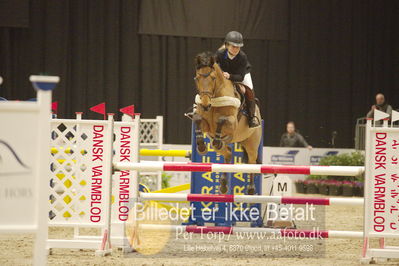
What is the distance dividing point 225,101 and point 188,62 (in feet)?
32.8

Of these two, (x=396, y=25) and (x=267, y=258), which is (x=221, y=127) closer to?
(x=267, y=258)

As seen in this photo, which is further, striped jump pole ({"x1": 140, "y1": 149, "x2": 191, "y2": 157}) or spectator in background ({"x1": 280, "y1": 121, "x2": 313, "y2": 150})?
spectator in background ({"x1": 280, "y1": 121, "x2": 313, "y2": 150})

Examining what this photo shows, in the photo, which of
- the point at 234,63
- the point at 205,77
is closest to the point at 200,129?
the point at 205,77

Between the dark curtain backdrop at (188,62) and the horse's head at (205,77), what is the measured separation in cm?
980

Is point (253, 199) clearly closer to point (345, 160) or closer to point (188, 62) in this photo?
point (345, 160)

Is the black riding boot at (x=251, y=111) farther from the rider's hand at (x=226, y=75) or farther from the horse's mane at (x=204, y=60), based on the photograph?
the horse's mane at (x=204, y=60)

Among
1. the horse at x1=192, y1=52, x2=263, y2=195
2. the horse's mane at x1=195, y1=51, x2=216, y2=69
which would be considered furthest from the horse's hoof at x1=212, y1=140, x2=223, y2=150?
the horse's mane at x1=195, y1=51, x2=216, y2=69

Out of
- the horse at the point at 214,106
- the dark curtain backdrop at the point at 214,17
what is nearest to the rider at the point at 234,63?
the horse at the point at 214,106

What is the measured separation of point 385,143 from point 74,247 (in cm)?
252

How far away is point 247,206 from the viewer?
6027 mm

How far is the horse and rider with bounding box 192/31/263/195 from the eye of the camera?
4.76 m

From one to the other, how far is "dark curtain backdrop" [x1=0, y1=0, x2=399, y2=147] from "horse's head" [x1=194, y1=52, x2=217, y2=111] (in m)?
9.80

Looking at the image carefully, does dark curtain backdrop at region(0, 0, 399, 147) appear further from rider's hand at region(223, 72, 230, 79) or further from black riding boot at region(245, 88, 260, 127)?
rider's hand at region(223, 72, 230, 79)

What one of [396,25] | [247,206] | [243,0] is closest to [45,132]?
[247,206]
